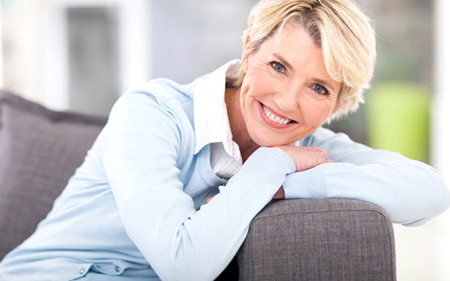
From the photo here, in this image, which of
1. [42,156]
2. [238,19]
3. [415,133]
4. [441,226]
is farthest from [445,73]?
[42,156]

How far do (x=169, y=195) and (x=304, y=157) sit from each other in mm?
351

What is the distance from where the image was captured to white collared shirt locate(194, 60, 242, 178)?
1.65 metres

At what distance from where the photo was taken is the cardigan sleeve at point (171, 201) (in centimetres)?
135

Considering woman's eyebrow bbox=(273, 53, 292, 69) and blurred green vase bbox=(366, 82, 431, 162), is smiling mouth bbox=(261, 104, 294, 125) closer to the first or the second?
woman's eyebrow bbox=(273, 53, 292, 69)

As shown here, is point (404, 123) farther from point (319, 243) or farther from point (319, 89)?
point (319, 243)

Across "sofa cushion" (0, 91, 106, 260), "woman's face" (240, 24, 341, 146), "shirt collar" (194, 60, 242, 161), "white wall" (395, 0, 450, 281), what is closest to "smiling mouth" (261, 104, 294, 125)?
"woman's face" (240, 24, 341, 146)

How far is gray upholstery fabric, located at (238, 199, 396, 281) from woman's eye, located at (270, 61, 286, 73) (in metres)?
0.40

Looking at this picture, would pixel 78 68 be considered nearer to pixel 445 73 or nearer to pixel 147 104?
pixel 445 73

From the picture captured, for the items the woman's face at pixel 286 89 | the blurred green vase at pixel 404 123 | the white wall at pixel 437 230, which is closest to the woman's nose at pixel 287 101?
the woman's face at pixel 286 89

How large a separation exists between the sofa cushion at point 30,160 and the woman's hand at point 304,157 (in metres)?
0.86

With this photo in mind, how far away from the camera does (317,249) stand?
1.35m

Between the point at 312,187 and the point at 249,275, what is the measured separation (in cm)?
25

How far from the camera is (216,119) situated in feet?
5.46

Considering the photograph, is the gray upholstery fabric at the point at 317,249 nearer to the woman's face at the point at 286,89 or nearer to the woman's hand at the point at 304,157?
the woman's hand at the point at 304,157
